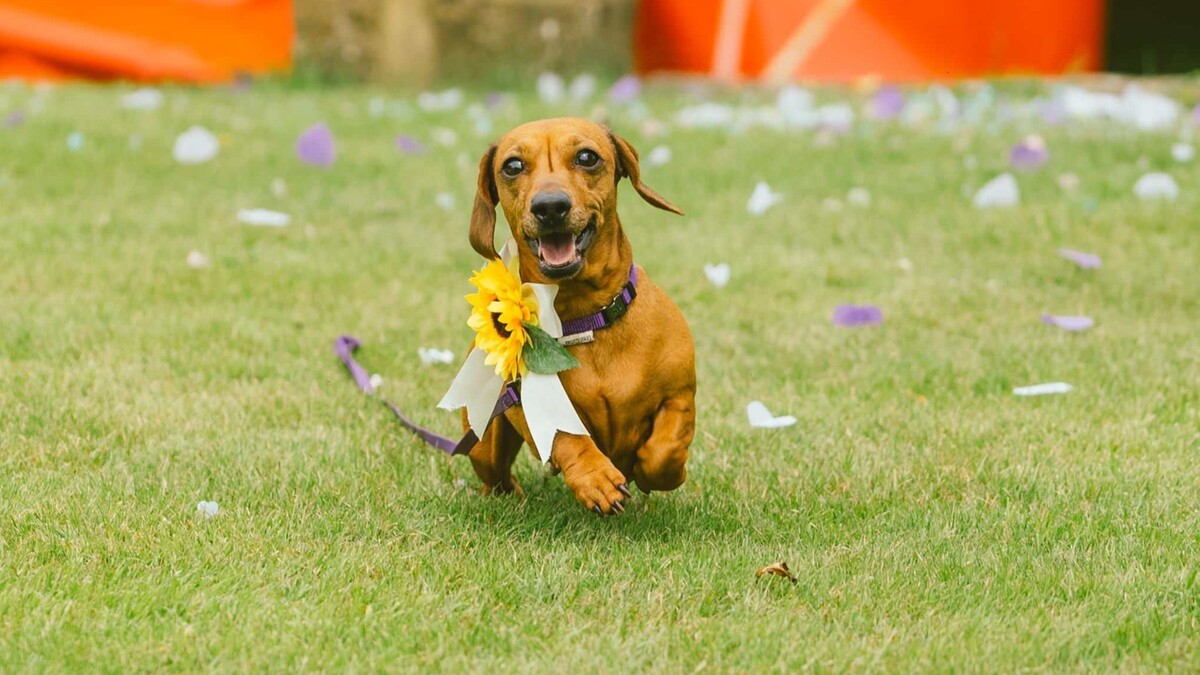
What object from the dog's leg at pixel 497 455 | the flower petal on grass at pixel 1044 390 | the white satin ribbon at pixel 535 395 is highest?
the white satin ribbon at pixel 535 395

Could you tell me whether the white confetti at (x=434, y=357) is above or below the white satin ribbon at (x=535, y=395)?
below

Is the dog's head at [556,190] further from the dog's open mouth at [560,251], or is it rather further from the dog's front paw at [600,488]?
the dog's front paw at [600,488]

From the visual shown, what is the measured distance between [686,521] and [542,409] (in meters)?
0.52

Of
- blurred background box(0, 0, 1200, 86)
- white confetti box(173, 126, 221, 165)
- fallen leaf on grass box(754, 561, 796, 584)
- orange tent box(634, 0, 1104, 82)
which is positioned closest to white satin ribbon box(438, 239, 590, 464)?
fallen leaf on grass box(754, 561, 796, 584)

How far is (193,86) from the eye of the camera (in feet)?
32.1

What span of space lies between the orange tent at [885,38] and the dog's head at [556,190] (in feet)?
24.8

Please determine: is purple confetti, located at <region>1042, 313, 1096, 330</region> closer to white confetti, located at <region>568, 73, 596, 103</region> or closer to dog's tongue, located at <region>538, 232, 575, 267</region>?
dog's tongue, located at <region>538, 232, 575, 267</region>

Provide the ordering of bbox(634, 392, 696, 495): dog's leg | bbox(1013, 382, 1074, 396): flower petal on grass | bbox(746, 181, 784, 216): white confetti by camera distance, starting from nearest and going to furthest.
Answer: bbox(634, 392, 696, 495): dog's leg < bbox(1013, 382, 1074, 396): flower petal on grass < bbox(746, 181, 784, 216): white confetti

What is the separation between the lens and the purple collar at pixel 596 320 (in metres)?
3.07

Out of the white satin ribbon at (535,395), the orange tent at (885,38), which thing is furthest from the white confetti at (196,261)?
the orange tent at (885,38)

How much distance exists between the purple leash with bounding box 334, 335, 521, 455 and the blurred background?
5.53m

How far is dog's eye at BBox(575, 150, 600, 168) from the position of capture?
3.01 meters

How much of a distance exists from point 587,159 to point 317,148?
455 centimetres

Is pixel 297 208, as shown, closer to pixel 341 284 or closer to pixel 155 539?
pixel 341 284
